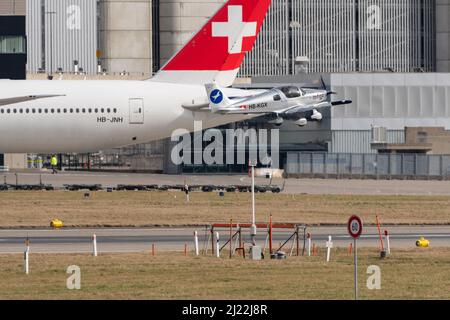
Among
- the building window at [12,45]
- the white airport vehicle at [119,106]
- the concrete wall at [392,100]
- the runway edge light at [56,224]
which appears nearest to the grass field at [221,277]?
the runway edge light at [56,224]

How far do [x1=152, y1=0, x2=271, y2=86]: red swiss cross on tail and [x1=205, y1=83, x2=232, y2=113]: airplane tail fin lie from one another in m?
1.35

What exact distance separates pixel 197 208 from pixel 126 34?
6521 cm

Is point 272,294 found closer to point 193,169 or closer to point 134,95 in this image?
point 134,95

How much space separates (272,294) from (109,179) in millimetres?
67015

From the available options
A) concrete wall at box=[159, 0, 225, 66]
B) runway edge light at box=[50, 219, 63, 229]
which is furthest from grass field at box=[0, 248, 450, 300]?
concrete wall at box=[159, 0, 225, 66]

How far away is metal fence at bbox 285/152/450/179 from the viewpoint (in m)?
119

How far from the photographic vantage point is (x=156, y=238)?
67125 millimetres

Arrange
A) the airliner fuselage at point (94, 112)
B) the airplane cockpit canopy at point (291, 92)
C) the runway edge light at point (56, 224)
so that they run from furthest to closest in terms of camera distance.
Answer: the airplane cockpit canopy at point (291, 92) < the airliner fuselage at point (94, 112) < the runway edge light at point (56, 224)

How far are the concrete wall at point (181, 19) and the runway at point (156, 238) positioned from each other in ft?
243

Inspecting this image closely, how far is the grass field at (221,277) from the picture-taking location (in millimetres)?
45844

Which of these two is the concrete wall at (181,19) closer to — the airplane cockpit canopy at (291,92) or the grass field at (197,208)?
the airplane cockpit canopy at (291,92)

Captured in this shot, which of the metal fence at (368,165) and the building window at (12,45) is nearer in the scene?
the metal fence at (368,165)

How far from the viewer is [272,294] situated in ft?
150
